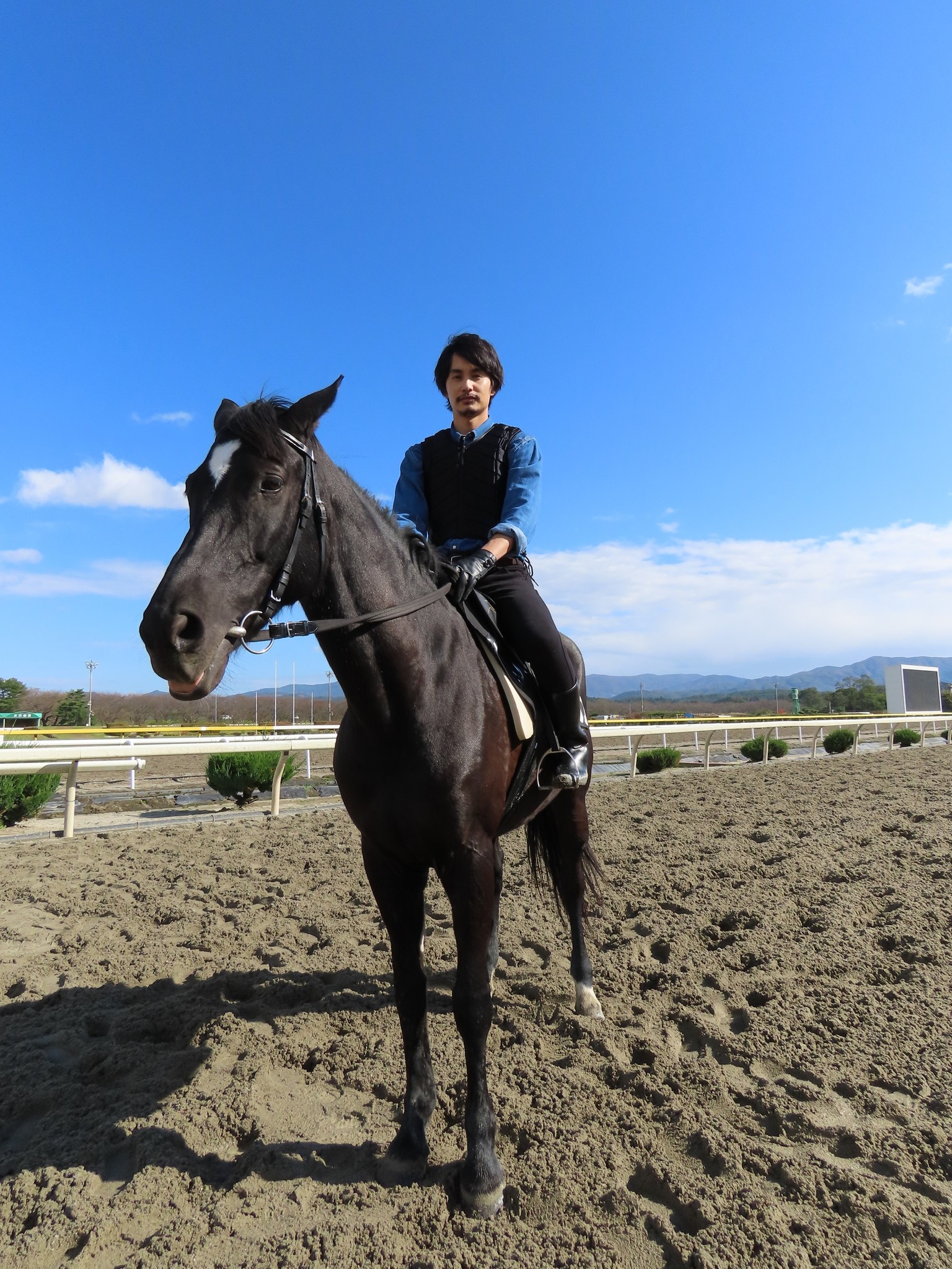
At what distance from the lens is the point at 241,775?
990 centimetres

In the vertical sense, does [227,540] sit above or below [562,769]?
above

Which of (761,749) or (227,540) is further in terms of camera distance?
(761,749)

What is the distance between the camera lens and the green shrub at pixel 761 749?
674 inches

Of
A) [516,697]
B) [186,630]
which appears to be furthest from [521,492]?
[186,630]

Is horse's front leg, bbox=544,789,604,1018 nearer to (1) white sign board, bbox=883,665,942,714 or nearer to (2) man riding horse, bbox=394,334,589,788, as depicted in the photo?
(2) man riding horse, bbox=394,334,589,788

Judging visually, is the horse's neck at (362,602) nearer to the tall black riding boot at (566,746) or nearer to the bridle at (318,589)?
the bridle at (318,589)

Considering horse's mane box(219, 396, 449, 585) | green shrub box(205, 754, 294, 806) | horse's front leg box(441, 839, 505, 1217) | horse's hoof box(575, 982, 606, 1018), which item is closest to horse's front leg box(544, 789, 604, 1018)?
horse's hoof box(575, 982, 606, 1018)

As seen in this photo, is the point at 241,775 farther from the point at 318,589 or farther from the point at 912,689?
the point at 912,689

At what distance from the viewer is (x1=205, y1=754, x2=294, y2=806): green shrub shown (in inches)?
390

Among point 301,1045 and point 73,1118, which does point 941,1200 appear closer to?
point 301,1045

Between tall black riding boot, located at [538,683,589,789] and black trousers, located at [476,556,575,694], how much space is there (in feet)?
0.24

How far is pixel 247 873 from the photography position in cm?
536

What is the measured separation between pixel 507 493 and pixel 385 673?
3.75 ft

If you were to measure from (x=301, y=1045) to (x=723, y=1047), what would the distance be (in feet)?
5.68
